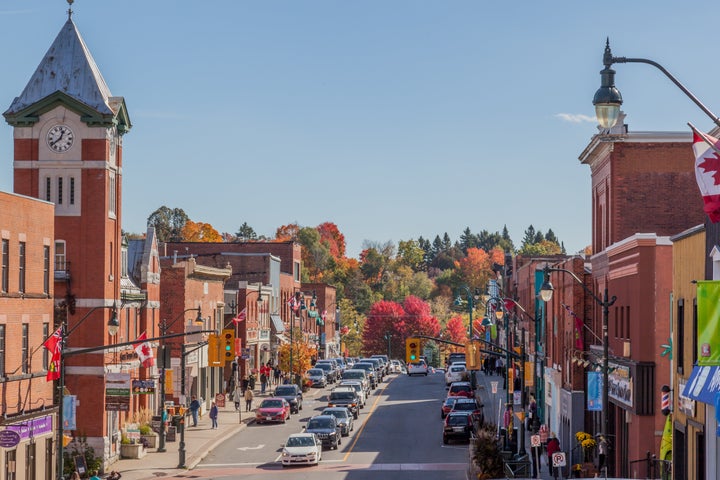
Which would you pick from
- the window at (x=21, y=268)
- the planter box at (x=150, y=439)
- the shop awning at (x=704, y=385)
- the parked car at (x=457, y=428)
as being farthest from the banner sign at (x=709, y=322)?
the planter box at (x=150, y=439)

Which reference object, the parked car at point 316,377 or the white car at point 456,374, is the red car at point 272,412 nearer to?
the white car at point 456,374

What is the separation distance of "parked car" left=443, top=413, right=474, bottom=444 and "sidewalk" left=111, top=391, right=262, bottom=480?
1079 centimetres

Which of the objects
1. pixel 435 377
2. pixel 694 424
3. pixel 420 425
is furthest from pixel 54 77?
pixel 435 377

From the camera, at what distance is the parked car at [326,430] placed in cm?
5622

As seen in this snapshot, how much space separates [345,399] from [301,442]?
21328 mm

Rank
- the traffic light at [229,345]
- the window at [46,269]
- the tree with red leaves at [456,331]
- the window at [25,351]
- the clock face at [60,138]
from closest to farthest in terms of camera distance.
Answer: the window at [25,351]
the window at [46,269]
the clock face at [60,138]
the traffic light at [229,345]
the tree with red leaves at [456,331]

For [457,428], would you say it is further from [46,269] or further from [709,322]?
[709,322]

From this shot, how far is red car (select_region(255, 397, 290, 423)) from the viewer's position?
68125mm

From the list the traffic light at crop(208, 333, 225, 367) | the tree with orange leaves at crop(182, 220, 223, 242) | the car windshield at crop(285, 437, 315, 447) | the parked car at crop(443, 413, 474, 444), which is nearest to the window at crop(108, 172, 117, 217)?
the traffic light at crop(208, 333, 225, 367)

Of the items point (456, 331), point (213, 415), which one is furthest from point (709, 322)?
point (456, 331)

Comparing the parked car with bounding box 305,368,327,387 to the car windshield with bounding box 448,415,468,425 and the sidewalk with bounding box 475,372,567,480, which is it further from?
the car windshield with bounding box 448,415,468,425

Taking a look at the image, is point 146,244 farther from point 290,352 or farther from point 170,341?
point 290,352

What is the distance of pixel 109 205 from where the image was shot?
53438mm

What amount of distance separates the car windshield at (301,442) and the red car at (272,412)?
660 inches
